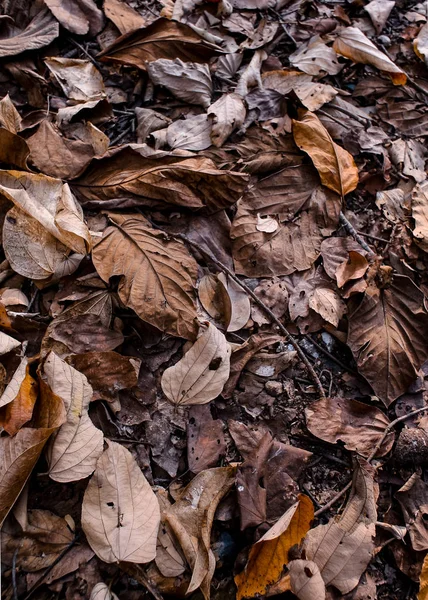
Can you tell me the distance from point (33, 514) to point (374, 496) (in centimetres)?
110

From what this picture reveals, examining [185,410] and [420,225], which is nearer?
[185,410]

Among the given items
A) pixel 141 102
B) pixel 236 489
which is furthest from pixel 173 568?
pixel 141 102

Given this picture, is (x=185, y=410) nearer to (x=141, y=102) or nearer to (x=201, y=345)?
(x=201, y=345)

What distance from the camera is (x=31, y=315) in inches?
70.9

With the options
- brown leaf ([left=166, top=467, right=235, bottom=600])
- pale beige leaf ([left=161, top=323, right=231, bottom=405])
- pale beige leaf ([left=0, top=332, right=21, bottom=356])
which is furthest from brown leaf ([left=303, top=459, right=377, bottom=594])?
pale beige leaf ([left=0, top=332, right=21, bottom=356])

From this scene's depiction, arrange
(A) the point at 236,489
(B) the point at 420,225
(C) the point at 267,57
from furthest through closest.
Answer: (C) the point at 267,57
(B) the point at 420,225
(A) the point at 236,489

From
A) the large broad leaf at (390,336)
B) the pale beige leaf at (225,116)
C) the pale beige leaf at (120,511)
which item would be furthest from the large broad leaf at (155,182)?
the pale beige leaf at (120,511)

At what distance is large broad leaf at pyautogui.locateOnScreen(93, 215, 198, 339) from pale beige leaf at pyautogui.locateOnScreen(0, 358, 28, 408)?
40 centimetres

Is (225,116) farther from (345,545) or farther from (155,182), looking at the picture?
(345,545)

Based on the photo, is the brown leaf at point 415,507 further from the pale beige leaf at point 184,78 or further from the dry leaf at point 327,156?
the pale beige leaf at point 184,78

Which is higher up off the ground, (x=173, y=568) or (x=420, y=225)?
(x=420, y=225)

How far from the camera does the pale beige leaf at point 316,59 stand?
257 centimetres

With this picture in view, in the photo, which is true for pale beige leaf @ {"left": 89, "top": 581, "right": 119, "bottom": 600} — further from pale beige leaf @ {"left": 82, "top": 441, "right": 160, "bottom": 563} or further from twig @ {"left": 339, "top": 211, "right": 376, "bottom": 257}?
twig @ {"left": 339, "top": 211, "right": 376, "bottom": 257}

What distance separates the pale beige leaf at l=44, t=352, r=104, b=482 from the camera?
1.54 m
